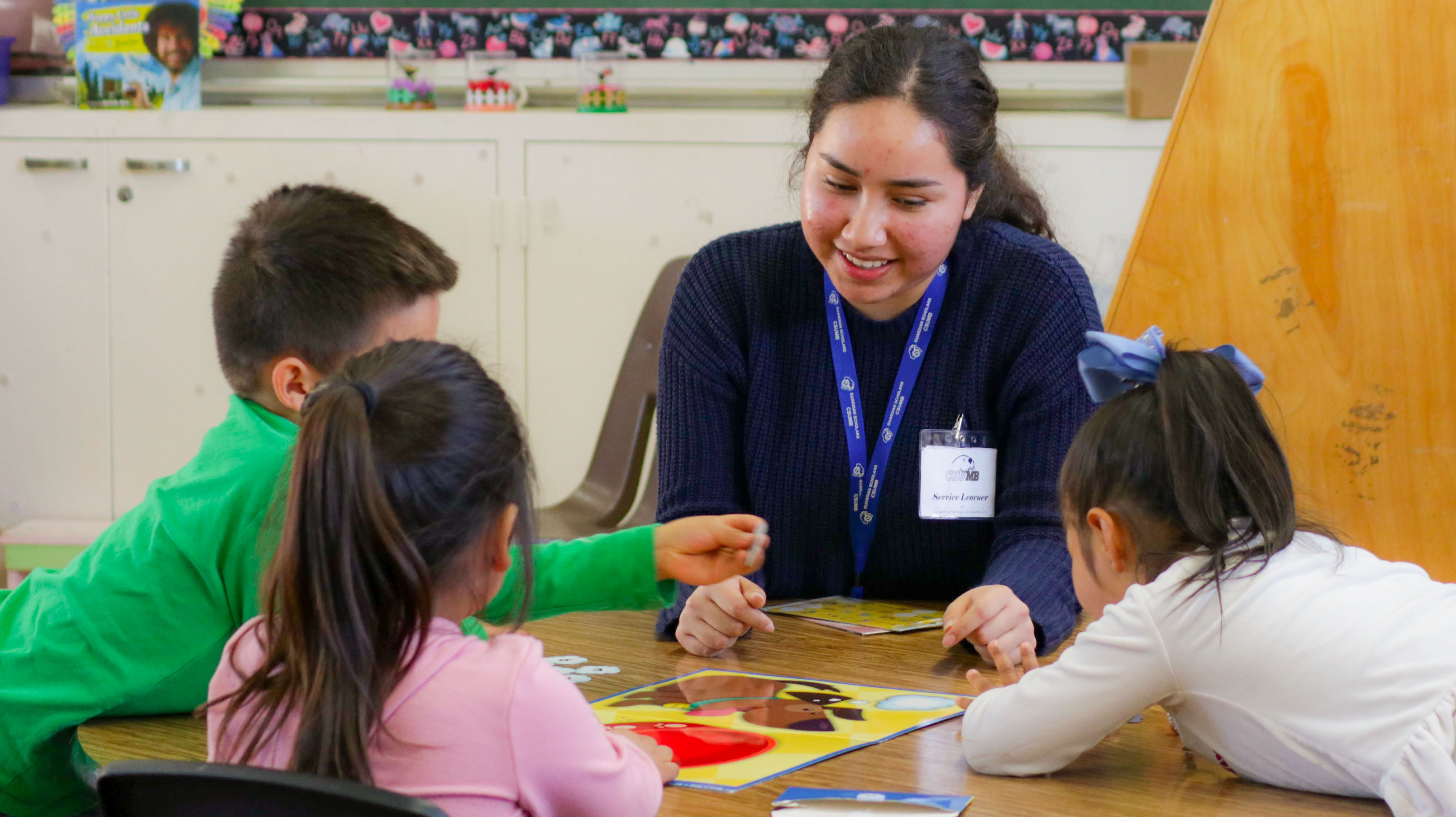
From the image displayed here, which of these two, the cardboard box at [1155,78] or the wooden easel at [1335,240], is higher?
the cardboard box at [1155,78]

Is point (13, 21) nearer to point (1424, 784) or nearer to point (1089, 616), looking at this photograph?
point (1089, 616)

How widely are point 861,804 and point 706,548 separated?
376 millimetres

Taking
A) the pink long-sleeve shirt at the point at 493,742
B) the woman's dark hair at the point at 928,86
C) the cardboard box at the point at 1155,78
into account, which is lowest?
the pink long-sleeve shirt at the point at 493,742

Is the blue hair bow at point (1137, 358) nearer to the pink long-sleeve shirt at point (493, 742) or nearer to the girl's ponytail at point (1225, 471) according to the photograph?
the girl's ponytail at point (1225, 471)

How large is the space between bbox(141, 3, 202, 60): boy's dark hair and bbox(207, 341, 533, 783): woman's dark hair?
117 inches

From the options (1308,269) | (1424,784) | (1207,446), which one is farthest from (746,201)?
(1424,784)

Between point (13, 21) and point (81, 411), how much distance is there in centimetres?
110

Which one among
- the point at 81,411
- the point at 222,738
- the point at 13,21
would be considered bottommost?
the point at 81,411

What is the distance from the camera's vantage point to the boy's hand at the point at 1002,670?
1191 mm

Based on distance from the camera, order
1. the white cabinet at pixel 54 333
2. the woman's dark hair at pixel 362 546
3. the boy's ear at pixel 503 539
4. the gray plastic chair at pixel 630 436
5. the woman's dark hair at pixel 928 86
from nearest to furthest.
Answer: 1. the woman's dark hair at pixel 362 546
2. the boy's ear at pixel 503 539
3. the woman's dark hair at pixel 928 86
4. the gray plastic chair at pixel 630 436
5. the white cabinet at pixel 54 333

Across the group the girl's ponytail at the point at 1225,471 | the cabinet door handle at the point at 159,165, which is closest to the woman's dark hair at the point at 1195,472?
the girl's ponytail at the point at 1225,471

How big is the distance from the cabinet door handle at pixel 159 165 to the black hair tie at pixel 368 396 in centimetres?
290

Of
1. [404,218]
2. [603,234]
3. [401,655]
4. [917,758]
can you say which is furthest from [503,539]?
[404,218]

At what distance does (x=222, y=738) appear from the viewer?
34.6 inches
